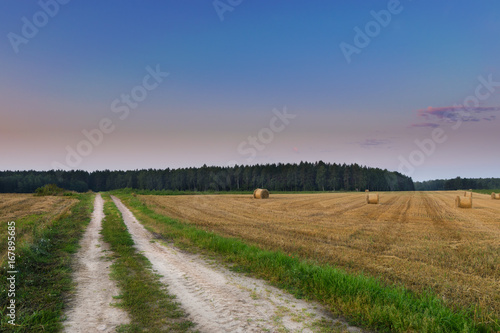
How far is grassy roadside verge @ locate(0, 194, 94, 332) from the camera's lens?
550cm

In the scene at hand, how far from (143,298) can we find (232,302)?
2138 millimetres

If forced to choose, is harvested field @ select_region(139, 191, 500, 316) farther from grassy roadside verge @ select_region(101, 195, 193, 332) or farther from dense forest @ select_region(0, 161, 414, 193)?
dense forest @ select_region(0, 161, 414, 193)

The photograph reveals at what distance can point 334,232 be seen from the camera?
15078 millimetres

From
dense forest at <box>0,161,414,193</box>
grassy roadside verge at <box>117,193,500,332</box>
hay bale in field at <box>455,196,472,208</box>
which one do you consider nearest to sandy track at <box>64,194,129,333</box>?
grassy roadside verge at <box>117,193,500,332</box>

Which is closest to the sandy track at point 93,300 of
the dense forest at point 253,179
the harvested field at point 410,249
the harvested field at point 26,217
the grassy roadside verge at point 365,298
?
the harvested field at point 26,217

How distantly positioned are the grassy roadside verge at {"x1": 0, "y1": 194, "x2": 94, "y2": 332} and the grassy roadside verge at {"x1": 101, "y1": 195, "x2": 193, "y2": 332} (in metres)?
1.32

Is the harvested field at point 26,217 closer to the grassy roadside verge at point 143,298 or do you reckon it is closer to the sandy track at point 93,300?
the sandy track at point 93,300

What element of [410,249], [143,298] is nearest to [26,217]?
[143,298]

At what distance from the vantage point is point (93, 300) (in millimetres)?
6676

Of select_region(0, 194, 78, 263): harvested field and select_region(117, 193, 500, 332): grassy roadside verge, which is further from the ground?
select_region(117, 193, 500, 332): grassy roadside verge

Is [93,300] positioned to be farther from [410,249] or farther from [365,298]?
[410,249]

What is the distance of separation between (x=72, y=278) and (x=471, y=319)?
996cm

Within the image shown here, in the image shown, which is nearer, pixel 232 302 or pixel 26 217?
pixel 232 302

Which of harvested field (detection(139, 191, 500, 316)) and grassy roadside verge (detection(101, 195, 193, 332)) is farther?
harvested field (detection(139, 191, 500, 316))
